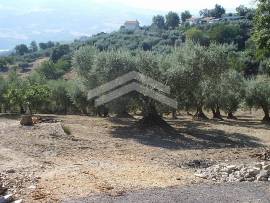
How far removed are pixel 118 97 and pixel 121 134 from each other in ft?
8.38

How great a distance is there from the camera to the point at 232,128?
97.0ft

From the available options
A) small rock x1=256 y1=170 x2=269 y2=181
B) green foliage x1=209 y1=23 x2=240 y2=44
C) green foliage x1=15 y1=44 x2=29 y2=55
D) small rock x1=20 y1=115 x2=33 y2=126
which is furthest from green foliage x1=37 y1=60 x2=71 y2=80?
small rock x1=256 y1=170 x2=269 y2=181

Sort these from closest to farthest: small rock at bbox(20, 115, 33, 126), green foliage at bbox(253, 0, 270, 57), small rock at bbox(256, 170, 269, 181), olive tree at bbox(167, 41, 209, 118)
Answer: small rock at bbox(256, 170, 269, 181), green foliage at bbox(253, 0, 270, 57), small rock at bbox(20, 115, 33, 126), olive tree at bbox(167, 41, 209, 118)

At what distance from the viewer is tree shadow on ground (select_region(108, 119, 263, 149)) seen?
74.9ft

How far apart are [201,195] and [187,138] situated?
42.4 ft

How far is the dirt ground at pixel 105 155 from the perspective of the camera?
12750mm

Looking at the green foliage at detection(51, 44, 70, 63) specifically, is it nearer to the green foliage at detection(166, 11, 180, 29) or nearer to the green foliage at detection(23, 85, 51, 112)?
the green foliage at detection(166, 11, 180, 29)

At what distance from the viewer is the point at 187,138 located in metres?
24.7

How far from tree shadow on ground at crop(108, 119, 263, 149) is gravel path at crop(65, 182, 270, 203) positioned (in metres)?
9.24

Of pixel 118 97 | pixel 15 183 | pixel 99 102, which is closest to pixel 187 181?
pixel 15 183

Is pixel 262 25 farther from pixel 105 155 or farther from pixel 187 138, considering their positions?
pixel 187 138

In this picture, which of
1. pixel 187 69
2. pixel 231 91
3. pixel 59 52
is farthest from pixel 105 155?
pixel 59 52

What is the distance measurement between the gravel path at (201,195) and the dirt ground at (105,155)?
0.49m

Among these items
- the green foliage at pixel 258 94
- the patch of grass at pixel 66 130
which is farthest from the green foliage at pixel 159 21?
the patch of grass at pixel 66 130
